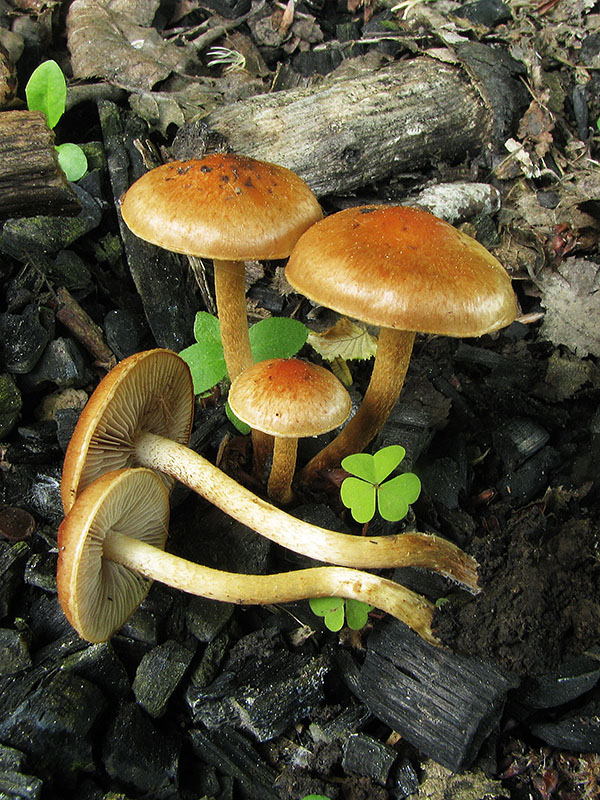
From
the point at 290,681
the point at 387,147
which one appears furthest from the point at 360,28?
the point at 290,681

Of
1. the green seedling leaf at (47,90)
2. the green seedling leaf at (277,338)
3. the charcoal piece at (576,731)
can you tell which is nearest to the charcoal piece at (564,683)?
the charcoal piece at (576,731)

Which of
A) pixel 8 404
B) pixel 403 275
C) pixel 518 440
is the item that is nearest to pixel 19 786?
pixel 8 404

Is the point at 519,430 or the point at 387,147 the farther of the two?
the point at 387,147

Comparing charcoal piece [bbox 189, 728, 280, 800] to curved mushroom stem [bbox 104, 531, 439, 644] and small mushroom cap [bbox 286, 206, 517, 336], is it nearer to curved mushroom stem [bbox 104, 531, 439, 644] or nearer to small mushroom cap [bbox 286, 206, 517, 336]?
curved mushroom stem [bbox 104, 531, 439, 644]

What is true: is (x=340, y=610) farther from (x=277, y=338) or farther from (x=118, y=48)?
(x=118, y=48)

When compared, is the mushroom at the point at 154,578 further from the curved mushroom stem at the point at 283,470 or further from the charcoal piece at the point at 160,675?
the curved mushroom stem at the point at 283,470

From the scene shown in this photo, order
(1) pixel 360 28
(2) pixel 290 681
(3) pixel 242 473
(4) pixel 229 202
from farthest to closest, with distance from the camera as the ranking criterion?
(1) pixel 360 28 → (3) pixel 242 473 → (2) pixel 290 681 → (4) pixel 229 202

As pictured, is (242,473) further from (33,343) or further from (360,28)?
(360,28)
